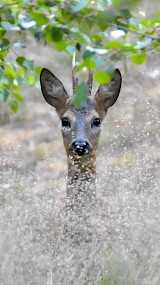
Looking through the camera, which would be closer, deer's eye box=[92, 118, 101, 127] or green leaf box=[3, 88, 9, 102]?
green leaf box=[3, 88, 9, 102]

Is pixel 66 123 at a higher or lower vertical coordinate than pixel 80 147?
lower

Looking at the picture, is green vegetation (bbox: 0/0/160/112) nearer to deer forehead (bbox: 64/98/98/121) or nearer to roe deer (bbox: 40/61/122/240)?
roe deer (bbox: 40/61/122/240)

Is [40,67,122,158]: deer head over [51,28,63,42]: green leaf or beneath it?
beneath

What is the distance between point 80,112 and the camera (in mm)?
7426

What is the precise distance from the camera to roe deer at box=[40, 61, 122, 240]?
663cm

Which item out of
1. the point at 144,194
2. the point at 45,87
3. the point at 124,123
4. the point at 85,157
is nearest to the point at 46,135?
the point at 124,123

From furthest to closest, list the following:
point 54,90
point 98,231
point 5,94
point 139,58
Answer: point 54,90
point 5,94
point 98,231
point 139,58

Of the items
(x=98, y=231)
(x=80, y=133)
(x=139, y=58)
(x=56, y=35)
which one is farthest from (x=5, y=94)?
(x=139, y=58)

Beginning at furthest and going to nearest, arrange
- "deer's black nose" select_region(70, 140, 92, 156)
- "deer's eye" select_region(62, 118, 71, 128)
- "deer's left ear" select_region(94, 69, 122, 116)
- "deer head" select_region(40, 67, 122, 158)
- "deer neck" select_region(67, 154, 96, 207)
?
"deer's left ear" select_region(94, 69, 122, 116)
"deer's eye" select_region(62, 118, 71, 128)
"deer head" select_region(40, 67, 122, 158)
"deer's black nose" select_region(70, 140, 92, 156)
"deer neck" select_region(67, 154, 96, 207)

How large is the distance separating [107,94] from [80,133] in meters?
0.65


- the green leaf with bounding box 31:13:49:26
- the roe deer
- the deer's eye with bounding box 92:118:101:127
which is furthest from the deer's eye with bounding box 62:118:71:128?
the green leaf with bounding box 31:13:49:26

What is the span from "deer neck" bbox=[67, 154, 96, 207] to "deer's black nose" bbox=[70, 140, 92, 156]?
0.11 metres

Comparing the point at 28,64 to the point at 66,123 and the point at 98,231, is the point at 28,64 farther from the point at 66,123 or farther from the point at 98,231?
the point at 66,123

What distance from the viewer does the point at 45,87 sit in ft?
25.7
